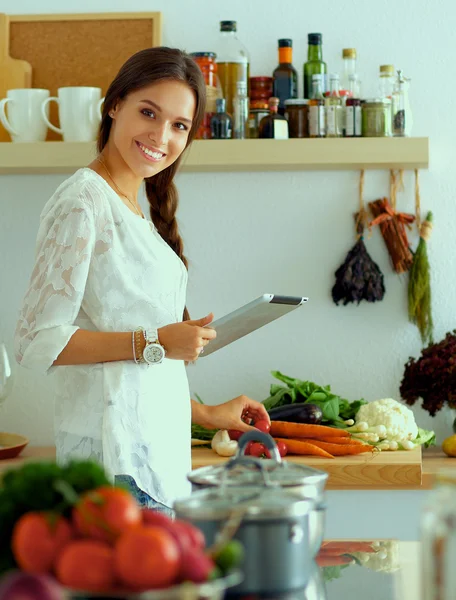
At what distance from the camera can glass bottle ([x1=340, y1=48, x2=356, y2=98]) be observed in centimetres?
258

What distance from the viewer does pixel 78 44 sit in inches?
108

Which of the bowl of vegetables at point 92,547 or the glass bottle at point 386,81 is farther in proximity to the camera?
the glass bottle at point 386,81

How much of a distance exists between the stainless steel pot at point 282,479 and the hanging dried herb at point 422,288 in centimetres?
172

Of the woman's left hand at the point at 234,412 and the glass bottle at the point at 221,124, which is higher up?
the glass bottle at the point at 221,124

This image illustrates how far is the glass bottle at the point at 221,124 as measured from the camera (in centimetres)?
256

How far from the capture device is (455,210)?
270cm

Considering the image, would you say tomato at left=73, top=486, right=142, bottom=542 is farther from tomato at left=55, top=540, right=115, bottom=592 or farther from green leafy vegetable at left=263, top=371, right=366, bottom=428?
green leafy vegetable at left=263, top=371, right=366, bottom=428

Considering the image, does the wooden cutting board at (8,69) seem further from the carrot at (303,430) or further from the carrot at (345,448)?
the carrot at (345,448)

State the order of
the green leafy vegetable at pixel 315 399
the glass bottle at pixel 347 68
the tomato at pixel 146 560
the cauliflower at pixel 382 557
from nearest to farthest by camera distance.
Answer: the tomato at pixel 146 560 < the cauliflower at pixel 382 557 < the green leafy vegetable at pixel 315 399 < the glass bottle at pixel 347 68

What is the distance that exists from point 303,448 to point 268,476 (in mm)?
1382

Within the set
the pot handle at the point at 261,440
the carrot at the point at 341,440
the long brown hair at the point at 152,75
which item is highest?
the long brown hair at the point at 152,75

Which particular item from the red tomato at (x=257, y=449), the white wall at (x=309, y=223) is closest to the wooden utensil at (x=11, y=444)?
Result: the white wall at (x=309, y=223)

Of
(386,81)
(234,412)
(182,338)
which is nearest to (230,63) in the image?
(386,81)

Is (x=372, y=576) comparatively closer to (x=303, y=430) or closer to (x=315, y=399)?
(x=303, y=430)
